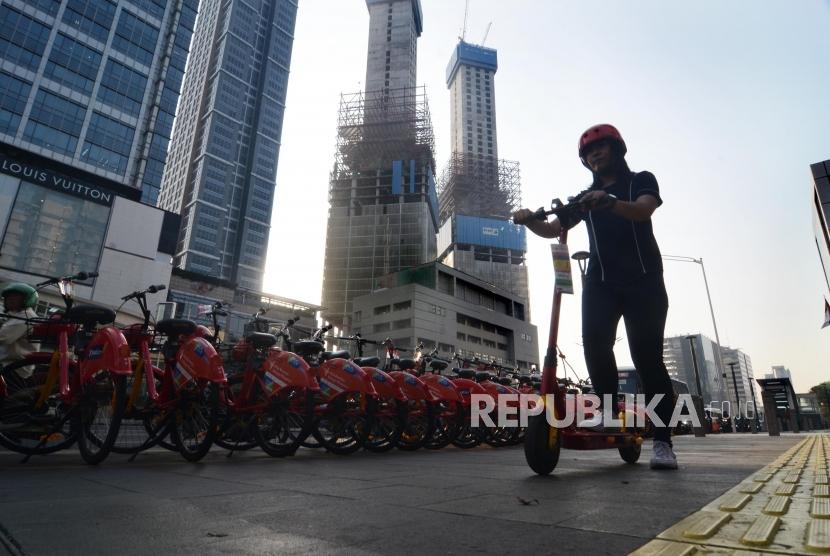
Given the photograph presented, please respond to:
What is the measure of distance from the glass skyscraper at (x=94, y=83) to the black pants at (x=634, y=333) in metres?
53.7

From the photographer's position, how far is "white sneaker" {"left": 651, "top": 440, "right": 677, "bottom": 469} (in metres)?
2.89

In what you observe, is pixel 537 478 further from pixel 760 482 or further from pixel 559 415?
pixel 760 482

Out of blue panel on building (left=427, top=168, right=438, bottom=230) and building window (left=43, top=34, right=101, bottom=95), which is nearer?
building window (left=43, top=34, right=101, bottom=95)

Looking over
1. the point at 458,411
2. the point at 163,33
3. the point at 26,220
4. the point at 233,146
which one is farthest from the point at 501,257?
the point at 458,411

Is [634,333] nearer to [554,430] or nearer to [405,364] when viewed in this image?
[554,430]

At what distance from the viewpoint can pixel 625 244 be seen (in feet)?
10.5

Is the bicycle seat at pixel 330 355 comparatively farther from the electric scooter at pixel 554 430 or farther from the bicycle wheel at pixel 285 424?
the electric scooter at pixel 554 430

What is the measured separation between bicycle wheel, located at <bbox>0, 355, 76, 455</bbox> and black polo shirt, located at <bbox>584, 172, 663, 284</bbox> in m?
4.38

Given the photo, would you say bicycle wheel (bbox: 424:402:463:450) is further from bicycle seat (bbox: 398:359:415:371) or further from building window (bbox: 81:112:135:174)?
building window (bbox: 81:112:135:174)

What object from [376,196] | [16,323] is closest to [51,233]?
[16,323]

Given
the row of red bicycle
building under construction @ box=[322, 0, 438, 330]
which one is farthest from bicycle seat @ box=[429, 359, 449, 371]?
building under construction @ box=[322, 0, 438, 330]

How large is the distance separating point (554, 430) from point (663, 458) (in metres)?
0.81

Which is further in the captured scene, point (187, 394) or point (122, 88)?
point (122, 88)

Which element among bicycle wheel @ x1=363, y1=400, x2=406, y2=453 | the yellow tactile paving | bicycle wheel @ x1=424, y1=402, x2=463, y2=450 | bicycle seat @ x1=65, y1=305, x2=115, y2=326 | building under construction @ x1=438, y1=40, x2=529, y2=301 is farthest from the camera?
building under construction @ x1=438, y1=40, x2=529, y2=301
